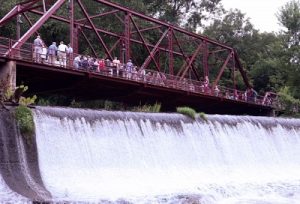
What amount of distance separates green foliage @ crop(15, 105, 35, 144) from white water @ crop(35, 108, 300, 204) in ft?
1.43

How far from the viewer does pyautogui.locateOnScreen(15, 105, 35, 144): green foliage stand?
17.3 metres

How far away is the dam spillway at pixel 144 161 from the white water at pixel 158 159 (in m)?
0.04

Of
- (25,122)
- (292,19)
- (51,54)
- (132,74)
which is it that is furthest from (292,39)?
(25,122)

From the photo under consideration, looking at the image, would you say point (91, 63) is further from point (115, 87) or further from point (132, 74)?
point (132, 74)

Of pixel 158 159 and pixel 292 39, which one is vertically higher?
pixel 292 39

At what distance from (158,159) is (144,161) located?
1.02 metres

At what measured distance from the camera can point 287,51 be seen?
5450 cm

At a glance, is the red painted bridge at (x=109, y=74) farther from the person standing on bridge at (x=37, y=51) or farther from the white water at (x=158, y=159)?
the white water at (x=158, y=159)

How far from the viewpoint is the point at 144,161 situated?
21438 mm

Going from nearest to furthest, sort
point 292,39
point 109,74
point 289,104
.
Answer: point 109,74 → point 289,104 → point 292,39

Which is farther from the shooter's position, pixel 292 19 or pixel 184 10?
pixel 184 10

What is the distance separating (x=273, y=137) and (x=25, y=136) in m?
17.4

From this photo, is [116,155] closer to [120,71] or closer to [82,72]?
[82,72]

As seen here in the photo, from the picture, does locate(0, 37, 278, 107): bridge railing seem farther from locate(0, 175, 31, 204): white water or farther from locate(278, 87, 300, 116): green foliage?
locate(0, 175, 31, 204): white water
